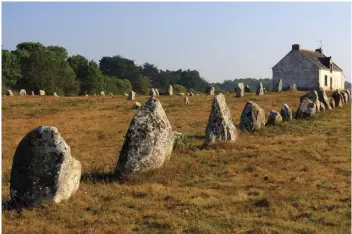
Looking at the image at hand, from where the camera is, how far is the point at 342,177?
13.5m

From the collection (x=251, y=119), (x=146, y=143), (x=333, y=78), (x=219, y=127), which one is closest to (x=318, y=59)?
(x=333, y=78)

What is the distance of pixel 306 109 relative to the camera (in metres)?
27.2

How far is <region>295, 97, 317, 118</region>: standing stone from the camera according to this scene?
88.5 ft

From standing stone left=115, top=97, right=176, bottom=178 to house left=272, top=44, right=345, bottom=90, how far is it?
49.5 meters

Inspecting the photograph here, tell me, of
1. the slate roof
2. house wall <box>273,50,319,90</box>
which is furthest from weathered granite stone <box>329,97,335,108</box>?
the slate roof

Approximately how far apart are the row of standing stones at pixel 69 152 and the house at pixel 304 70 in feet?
139

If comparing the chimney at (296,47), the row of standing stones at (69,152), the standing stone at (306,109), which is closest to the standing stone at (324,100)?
the standing stone at (306,109)

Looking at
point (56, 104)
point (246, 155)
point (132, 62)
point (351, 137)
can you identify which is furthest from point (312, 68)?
point (132, 62)

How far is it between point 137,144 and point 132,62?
340 ft

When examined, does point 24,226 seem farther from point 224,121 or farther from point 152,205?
point 224,121

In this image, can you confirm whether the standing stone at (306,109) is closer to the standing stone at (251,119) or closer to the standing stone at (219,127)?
the standing stone at (251,119)

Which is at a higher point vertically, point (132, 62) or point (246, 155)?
Answer: point (132, 62)

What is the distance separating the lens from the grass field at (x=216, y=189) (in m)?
9.27

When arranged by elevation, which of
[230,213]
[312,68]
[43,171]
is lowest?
[230,213]
